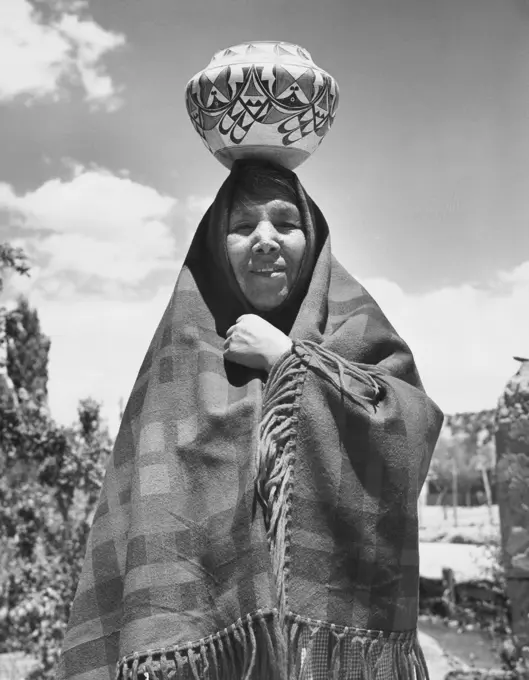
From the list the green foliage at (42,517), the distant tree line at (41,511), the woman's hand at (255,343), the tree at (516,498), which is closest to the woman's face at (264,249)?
the woman's hand at (255,343)

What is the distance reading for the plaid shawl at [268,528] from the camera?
1.94m

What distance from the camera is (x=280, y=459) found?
2.01 metres

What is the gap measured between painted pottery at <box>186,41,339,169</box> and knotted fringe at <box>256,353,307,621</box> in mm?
643

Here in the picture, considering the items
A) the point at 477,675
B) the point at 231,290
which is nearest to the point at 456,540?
the point at 477,675

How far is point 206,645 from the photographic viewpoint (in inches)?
77.2

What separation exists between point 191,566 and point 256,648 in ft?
0.83

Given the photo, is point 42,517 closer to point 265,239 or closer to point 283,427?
point 265,239

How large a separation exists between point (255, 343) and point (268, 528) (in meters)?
0.45

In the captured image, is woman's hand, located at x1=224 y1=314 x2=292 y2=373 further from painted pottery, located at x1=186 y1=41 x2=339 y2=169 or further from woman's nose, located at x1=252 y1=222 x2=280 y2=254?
painted pottery, located at x1=186 y1=41 x2=339 y2=169

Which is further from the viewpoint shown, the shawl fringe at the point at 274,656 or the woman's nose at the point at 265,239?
the woman's nose at the point at 265,239

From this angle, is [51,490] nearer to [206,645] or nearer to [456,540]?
[206,645]

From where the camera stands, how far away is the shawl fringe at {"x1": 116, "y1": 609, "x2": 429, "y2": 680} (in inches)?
73.7

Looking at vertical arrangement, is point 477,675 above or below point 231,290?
below

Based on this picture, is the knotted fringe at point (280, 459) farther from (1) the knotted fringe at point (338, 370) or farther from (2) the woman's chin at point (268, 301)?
(2) the woman's chin at point (268, 301)
